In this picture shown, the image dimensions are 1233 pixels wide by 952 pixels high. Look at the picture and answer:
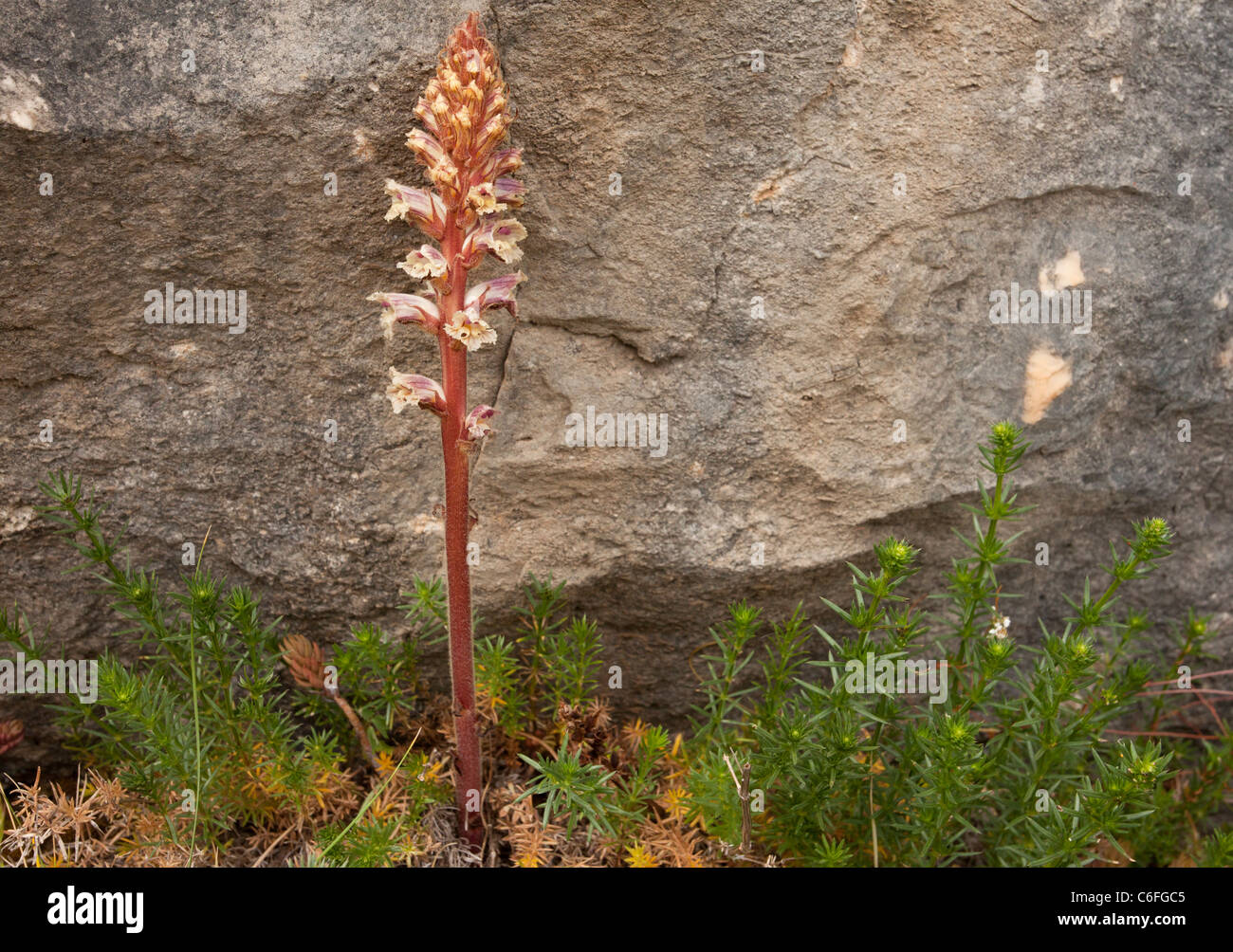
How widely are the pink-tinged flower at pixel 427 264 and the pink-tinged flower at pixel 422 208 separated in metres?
0.08

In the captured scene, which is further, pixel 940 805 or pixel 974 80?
pixel 974 80

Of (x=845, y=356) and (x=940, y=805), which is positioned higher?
(x=845, y=356)

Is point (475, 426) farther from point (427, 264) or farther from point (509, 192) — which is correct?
point (509, 192)

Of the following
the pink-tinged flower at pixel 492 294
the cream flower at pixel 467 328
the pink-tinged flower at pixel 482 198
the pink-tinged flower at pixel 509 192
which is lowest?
the cream flower at pixel 467 328

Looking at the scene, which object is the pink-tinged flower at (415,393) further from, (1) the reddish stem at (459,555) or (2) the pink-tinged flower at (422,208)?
(2) the pink-tinged flower at (422,208)

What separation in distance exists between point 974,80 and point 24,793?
134 inches

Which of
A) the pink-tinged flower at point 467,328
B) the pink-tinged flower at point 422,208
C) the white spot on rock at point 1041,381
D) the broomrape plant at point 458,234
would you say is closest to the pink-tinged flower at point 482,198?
the broomrape plant at point 458,234

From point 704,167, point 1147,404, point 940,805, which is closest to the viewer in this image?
point 940,805

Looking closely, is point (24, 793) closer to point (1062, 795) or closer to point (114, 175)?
point (114, 175)

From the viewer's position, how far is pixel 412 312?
2.69 m

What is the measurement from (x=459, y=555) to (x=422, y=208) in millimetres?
854

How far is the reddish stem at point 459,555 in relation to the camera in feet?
8.80

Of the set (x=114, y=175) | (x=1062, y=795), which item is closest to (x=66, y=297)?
(x=114, y=175)

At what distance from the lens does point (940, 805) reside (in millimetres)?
2768
